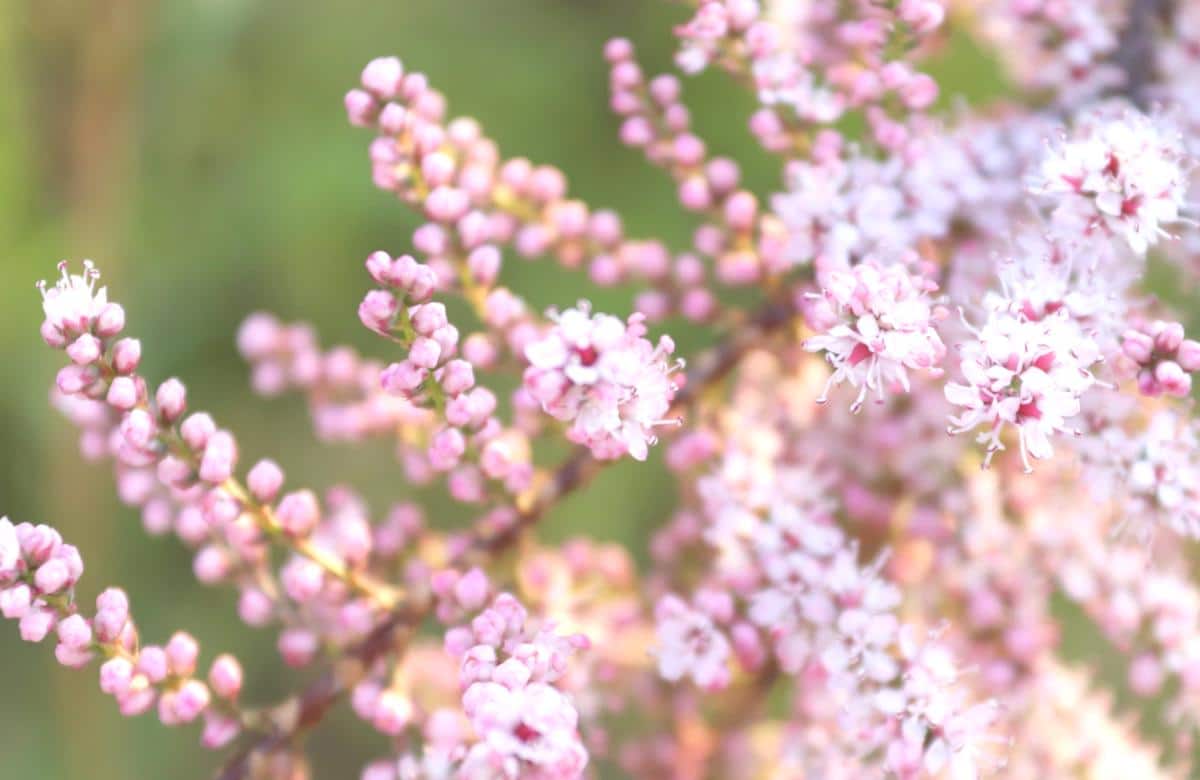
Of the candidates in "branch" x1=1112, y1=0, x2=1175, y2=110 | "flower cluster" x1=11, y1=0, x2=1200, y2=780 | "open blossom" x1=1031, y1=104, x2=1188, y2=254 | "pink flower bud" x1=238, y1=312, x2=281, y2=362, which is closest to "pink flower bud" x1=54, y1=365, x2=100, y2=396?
"flower cluster" x1=11, y1=0, x2=1200, y2=780

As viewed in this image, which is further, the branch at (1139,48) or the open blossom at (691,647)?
the branch at (1139,48)

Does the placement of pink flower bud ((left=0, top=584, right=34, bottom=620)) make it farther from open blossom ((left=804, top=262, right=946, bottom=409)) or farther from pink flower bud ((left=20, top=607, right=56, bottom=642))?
open blossom ((left=804, top=262, right=946, bottom=409))

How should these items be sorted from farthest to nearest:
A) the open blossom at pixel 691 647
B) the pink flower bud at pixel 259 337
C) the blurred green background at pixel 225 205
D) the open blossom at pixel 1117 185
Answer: the blurred green background at pixel 225 205 → the pink flower bud at pixel 259 337 → the open blossom at pixel 691 647 → the open blossom at pixel 1117 185

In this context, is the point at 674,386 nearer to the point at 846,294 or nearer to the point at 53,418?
the point at 846,294

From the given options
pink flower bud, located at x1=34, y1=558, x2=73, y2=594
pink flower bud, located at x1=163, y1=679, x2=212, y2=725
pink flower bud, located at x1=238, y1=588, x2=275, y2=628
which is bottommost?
pink flower bud, located at x1=163, y1=679, x2=212, y2=725

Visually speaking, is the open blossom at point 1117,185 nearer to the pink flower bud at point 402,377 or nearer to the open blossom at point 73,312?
the pink flower bud at point 402,377

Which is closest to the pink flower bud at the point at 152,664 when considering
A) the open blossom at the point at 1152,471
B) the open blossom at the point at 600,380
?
the open blossom at the point at 600,380

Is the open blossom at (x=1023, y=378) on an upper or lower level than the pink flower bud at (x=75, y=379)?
lower

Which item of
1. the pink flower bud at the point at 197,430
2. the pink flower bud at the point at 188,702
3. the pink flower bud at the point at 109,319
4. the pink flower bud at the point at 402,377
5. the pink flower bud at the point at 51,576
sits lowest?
the pink flower bud at the point at 188,702
